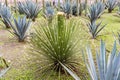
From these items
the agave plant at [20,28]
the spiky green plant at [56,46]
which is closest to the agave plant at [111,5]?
the agave plant at [20,28]

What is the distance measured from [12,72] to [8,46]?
186 centimetres

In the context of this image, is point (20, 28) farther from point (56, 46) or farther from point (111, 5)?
point (111, 5)

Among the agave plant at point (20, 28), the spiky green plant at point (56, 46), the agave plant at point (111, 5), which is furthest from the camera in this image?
the agave plant at point (111, 5)

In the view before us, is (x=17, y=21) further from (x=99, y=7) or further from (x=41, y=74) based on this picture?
(x=99, y=7)

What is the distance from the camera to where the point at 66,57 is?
177 inches

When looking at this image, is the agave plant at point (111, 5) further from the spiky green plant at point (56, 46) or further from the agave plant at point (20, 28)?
the spiky green plant at point (56, 46)

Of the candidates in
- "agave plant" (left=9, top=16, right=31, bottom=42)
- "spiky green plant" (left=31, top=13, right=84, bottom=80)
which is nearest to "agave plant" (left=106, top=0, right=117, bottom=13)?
"agave plant" (left=9, top=16, right=31, bottom=42)

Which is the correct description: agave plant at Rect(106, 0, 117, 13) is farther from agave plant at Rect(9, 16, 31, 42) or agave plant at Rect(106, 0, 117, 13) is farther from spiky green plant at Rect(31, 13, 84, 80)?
spiky green plant at Rect(31, 13, 84, 80)

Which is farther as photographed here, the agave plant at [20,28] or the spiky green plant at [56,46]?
the agave plant at [20,28]

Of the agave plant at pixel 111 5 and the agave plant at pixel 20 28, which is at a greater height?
the agave plant at pixel 20 28

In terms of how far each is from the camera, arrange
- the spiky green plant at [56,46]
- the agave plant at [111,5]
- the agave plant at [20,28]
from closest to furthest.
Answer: the spiky green plant at [56,46], the agave plant at [20,28], the agave plant at [111,5]

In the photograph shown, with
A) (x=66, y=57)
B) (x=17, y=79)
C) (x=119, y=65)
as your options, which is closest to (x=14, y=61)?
(x=17, y=79)

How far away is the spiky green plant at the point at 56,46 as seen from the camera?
4363 millimetres

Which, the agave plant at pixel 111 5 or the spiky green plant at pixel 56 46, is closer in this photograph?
→ the spiky green plant at pixel 56 46
